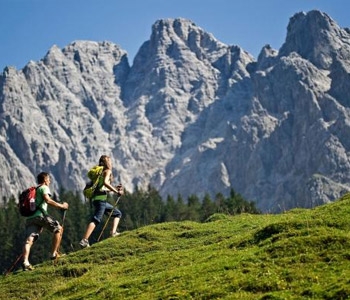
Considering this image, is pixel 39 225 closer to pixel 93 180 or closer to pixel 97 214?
pixel 97 214

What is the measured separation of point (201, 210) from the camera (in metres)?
119

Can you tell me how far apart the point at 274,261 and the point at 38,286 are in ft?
43.6

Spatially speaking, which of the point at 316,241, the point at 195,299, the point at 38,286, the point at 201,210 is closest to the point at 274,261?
the point at 316,241

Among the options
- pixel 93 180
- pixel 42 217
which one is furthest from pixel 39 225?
pixel 93 180

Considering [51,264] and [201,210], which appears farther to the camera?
[201,210]

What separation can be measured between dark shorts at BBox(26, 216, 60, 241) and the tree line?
6270 centimetres

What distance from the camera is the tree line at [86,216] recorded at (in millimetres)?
95125

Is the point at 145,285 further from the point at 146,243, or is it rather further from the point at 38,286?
the point at 146,243

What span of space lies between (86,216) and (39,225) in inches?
3518

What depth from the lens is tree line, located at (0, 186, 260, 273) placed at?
3745 inches

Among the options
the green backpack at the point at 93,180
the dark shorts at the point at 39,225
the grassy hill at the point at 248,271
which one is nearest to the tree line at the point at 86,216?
the green backpack at the point at 93,180

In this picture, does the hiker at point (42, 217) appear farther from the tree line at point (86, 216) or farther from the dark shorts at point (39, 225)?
the tree line at point (86, 216)

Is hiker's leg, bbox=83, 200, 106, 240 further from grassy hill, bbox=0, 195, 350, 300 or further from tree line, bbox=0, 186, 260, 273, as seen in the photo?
tree line, bbox=0, 186, 260, 273

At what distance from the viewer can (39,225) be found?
22094 millimetres
